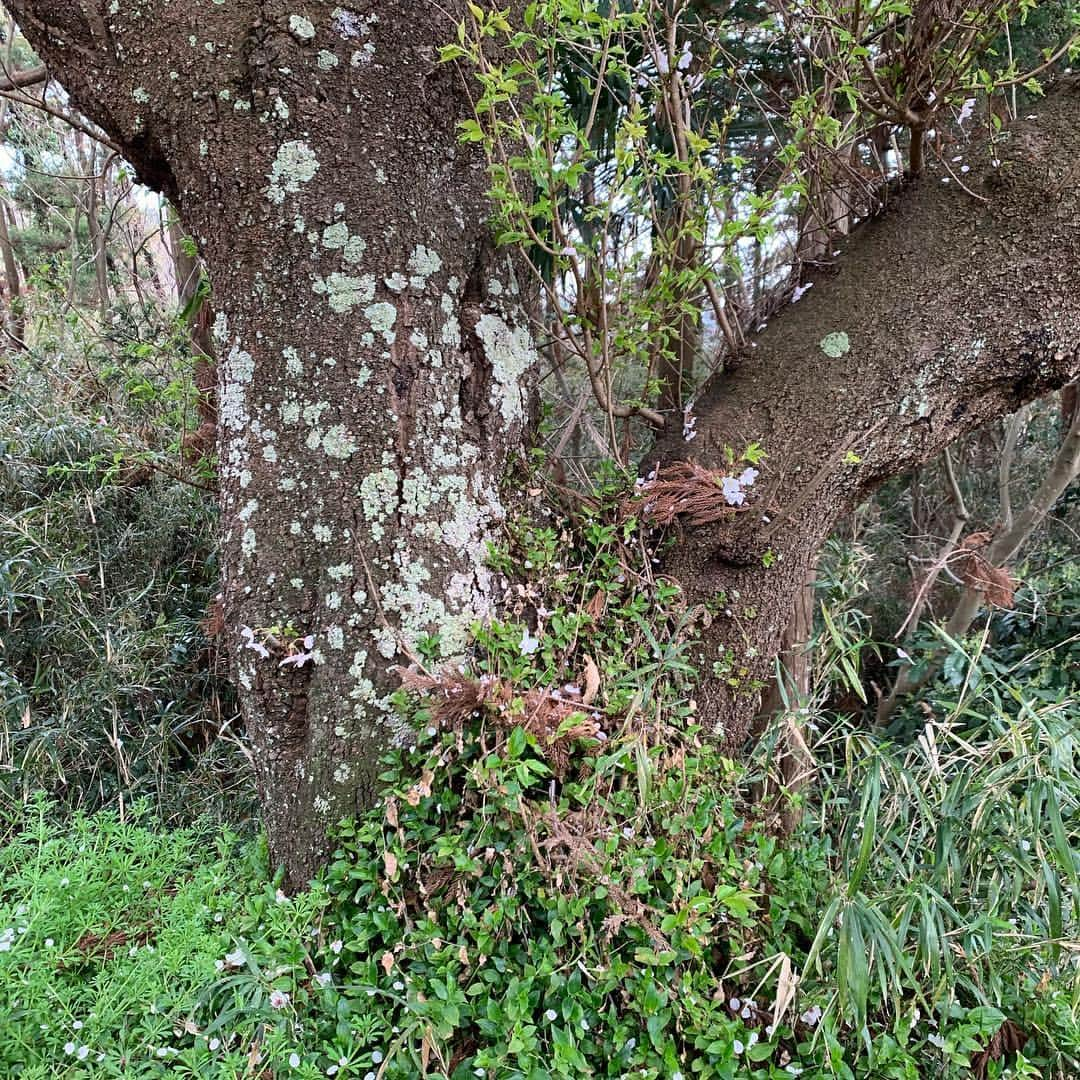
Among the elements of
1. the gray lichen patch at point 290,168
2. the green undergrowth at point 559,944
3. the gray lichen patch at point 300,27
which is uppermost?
the gray lichen patch at point 300,27

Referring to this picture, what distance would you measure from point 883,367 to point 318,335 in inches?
49.3

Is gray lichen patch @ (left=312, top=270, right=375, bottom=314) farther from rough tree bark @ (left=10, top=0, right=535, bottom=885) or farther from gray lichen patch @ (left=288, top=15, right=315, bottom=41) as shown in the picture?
gray lichen patch @ (left=288, top=15, right=315, bottom=41)

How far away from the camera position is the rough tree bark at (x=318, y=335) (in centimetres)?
140

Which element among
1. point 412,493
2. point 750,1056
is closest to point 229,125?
point 412,493

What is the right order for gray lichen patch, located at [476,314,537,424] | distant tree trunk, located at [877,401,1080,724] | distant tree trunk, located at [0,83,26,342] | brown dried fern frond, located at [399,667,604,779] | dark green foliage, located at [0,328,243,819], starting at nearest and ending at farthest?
1. brown dried fern frond, located at [399,667,604,779]
2. gray lichen patch, located at [476,314,537,424]
3. dark green foliage, located at [0,328,243,819]
4. distant tree trunk, located at [877,401,1080,724]
5. distant tree trunk, located at [0,83,26,342]

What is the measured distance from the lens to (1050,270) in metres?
1.45

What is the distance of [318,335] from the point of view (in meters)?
1.43

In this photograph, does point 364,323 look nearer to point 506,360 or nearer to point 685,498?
point 506,360

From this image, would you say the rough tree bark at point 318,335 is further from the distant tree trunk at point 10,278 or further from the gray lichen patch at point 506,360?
the distant tree trunk at point 10,278

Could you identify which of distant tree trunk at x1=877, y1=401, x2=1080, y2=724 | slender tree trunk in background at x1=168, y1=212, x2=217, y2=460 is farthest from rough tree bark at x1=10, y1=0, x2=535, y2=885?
distant tree trunk at x1=877, y1=401, x2=1080, y2=724

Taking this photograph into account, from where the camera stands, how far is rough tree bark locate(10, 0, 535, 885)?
140cm

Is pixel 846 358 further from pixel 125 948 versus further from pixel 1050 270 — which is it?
pixel 125 948

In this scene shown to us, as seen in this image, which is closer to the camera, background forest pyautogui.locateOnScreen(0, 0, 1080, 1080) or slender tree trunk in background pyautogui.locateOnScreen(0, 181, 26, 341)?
background forest pyautogui.locateOnScreen(0, 0, 1080, 1080)

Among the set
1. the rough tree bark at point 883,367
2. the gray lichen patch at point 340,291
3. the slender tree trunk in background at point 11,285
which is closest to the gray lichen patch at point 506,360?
the gray lichen patch at point 340,291
